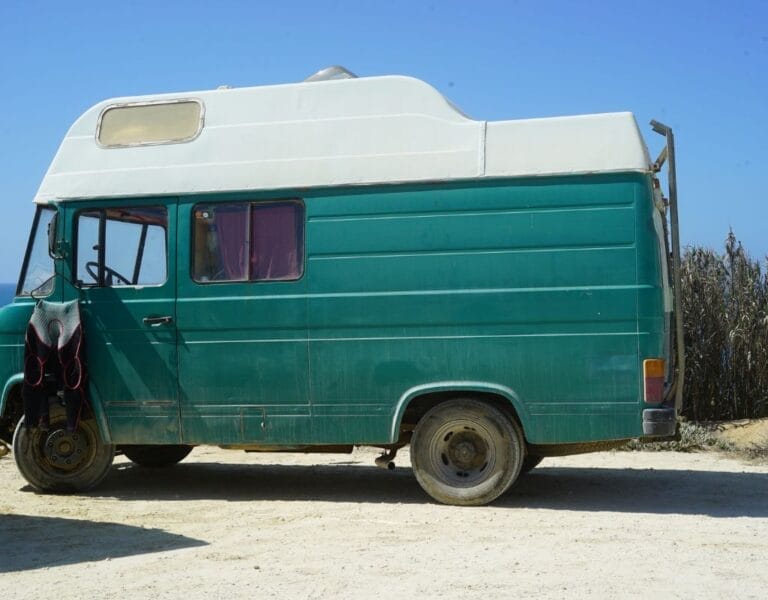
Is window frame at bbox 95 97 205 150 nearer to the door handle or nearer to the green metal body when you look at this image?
the green metal body

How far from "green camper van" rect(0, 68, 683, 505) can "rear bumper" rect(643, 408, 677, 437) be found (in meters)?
0.02

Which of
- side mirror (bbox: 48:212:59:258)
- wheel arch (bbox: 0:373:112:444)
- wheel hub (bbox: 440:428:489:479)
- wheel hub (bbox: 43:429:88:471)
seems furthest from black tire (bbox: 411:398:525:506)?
side mirror (bbox: 48:212:59:258)

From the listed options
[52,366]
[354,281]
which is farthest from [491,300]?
[52,366]

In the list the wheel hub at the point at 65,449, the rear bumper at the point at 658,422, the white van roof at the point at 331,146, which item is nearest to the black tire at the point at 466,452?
the rear bumper at the point at 658,422

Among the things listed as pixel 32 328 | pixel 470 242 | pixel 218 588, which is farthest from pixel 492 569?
pixel 32 328

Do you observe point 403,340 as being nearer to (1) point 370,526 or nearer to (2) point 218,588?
(1) point 370,526

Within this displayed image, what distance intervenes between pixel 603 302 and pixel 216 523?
3.45m

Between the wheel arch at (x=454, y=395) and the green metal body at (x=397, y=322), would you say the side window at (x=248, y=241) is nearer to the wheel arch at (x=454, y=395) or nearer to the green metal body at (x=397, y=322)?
the green metal body at (x=397, y=322)

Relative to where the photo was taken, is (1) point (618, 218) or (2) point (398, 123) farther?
(2) point (398, 123)

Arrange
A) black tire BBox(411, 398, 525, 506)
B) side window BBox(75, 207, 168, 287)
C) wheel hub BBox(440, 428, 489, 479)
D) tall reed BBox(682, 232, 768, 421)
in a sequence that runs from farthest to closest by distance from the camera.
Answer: tall reed BBox(682, 232, 768, 421), side window BBox(75, 207, 168, 287), wheel hub BBox(440, 428, 489, 479), black tire BBox(411, 398, 525, 506)

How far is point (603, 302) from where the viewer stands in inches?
323

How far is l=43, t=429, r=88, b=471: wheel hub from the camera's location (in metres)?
9.35

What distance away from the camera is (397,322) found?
8547 mm

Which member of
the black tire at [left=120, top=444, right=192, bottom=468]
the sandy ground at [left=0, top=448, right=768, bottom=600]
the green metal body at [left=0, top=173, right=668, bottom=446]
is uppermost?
the green metal body at [left=0, top=173, right=668, bottom=446]
